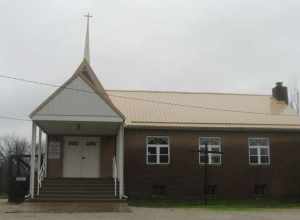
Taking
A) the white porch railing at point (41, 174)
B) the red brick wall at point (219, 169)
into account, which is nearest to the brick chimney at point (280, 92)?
the red brick wall at point (219, 169)

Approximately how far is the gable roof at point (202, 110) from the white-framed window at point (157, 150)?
33.8 inches

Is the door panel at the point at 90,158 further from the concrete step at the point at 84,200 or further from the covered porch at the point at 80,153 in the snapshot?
the concrete step at the point at 84,200

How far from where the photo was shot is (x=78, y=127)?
24.3 meters

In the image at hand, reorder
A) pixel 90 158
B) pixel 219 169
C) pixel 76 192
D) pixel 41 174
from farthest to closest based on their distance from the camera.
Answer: pixel 219 169 < pixel 90 158 < pixel 41 174 < pixel 76 192

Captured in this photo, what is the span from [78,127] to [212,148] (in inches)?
321

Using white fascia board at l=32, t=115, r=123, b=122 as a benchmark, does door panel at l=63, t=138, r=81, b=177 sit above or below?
below

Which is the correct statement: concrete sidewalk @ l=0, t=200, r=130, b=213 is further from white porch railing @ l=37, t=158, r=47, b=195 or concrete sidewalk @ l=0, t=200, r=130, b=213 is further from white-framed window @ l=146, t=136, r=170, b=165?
white-framed window @ l=146, t=136, r=170, b=165

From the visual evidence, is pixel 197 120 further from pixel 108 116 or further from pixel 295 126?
pixel 108 116

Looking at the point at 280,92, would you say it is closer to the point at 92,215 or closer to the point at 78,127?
the point at 78,127

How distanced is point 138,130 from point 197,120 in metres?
3.71

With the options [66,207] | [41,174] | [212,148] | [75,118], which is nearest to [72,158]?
[41,174]

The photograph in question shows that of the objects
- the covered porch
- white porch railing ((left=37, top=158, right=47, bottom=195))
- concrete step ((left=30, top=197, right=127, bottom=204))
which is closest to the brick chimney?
the covered porch

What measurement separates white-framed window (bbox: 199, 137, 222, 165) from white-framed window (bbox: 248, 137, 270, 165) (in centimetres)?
189

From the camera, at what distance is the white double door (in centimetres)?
2622
